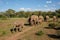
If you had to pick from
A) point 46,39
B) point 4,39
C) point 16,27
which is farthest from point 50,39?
point 16,27

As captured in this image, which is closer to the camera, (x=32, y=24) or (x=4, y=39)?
(x=4, y=39)

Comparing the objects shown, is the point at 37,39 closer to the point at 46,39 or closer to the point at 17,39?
the point at 46,39

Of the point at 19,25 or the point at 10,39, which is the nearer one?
the point at 10,39

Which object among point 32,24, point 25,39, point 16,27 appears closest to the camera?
point 25,39

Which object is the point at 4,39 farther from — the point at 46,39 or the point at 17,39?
the point at 46,39

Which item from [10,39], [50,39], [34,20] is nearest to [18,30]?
[10,39]

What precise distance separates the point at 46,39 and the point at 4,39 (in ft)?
18.0

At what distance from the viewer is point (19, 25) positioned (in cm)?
2702

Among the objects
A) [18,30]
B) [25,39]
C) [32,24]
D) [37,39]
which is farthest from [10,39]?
[32,24]

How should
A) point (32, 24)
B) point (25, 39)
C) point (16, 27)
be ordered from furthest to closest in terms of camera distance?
point (32, 24) → point (16, 27) → point (25, 39)

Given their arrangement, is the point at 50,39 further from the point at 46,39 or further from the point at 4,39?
the point at 4,39

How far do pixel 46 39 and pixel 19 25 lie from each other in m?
8.68

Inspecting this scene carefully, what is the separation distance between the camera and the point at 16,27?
86.4ft

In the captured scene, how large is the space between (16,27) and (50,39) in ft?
28.5
